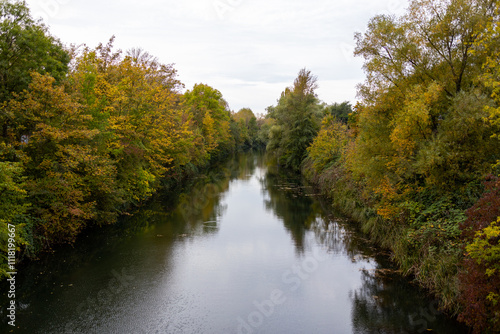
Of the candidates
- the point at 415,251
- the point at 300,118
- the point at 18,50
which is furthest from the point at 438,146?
the point at 300,118

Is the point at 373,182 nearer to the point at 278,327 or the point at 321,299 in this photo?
the point at 321,299

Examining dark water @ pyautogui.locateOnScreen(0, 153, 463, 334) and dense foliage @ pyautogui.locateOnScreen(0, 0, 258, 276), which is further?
dense foliage @ pyautogui.locateOnScreen(0, 0, 258, 276)

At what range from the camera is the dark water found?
865cm

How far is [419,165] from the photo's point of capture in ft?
36.2

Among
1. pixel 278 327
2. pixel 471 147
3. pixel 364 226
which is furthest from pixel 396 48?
pixel 278 327

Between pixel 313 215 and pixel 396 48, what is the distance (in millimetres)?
10243

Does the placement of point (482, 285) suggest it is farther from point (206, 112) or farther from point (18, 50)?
point (206, 112)

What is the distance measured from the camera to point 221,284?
11.0 meters

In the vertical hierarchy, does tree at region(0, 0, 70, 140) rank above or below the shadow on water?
above

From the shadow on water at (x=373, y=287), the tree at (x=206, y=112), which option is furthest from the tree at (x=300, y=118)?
the shadow on water at (x=373, y=287)

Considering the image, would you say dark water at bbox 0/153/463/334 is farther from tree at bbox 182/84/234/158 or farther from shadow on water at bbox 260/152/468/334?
tree at bbox 182/84/234/158

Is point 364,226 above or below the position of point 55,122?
below

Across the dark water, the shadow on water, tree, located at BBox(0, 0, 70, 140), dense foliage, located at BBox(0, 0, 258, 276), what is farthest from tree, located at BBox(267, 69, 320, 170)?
tree, located at BBox(0, 0, 70, 140)

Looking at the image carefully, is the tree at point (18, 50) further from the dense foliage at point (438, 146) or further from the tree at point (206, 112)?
the tree at point (206, 112)
